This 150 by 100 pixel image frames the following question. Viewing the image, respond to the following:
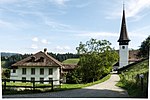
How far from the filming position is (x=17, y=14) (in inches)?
192

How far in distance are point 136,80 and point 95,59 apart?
737mm

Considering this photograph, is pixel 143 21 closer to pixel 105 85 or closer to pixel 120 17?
pixel 120 17

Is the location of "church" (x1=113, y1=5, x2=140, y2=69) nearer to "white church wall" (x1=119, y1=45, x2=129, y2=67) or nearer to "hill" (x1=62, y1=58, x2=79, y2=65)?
"white church wall" (x1=119, y1=45, x2=129, y2=67)

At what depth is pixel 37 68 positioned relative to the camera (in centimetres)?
520

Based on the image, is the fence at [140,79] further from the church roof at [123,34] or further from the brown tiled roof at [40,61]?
the brown tiled roof at [40,61]

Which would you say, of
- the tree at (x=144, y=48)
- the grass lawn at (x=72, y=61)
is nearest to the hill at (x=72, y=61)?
the grass lawn at (x=72, y=61)

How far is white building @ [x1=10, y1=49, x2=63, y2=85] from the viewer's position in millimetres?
5129

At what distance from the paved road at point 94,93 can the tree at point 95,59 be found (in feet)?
0.51

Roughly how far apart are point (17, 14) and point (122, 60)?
5.77ft

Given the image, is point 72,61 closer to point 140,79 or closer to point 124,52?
point 124,52

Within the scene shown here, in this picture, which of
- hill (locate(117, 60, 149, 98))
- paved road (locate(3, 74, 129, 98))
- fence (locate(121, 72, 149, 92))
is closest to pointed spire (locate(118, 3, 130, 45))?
hill (locate(117, 60, 149, 98))

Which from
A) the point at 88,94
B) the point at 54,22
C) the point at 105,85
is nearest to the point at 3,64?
the point at 54,22

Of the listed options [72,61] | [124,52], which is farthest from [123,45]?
[72,61]

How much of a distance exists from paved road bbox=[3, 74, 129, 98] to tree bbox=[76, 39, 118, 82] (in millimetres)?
155
